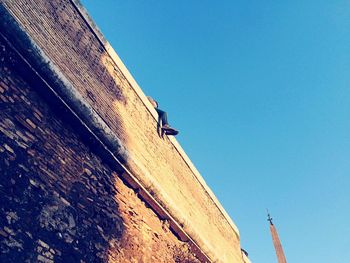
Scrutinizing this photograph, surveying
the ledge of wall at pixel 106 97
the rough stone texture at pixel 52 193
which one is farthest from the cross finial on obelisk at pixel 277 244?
the rough stone texture at pixel 52 193


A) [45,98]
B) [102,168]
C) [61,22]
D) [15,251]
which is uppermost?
[61,22]

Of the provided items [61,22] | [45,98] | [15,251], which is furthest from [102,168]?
[61,22]

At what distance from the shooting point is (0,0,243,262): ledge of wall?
155 inches

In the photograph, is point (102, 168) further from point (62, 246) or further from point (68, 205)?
point (62, 246)

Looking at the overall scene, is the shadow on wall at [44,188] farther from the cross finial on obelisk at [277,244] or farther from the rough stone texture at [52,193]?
the cross finial on obelisk at [277,244]

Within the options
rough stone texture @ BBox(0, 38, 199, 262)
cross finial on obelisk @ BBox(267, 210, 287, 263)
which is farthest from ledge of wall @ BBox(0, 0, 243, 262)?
cross finial on obelisk @ BBox(267, 210, 287, 263)

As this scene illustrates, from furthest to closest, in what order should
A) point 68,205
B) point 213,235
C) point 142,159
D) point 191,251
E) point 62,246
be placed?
point 213,235 → point 191,251 → point 142,159 → point 68,205 → point 62,246

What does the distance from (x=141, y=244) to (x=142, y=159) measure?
5.18 feet

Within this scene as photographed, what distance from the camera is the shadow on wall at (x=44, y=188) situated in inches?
120

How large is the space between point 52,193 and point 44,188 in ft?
0.42

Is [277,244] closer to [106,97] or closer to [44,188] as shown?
[106,97]

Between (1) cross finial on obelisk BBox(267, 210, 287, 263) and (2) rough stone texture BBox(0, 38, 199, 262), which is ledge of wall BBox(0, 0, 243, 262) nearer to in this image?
(2) rough stone texture BBox(0, 38, 199, 262)

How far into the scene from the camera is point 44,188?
11.3 feet

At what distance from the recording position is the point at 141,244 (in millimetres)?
4836
